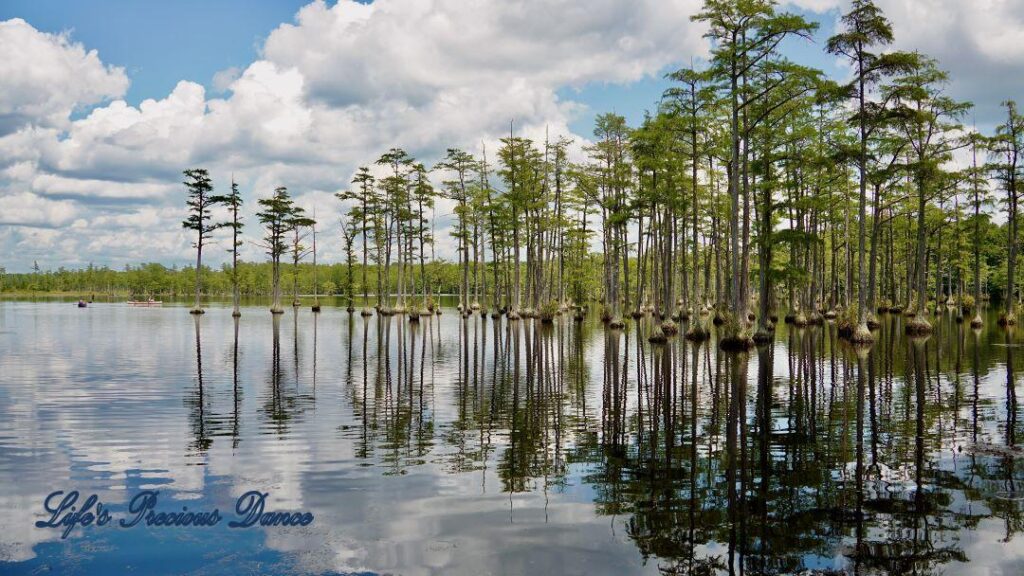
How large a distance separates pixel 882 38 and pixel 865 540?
1204 inches

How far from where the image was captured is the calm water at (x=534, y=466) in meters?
6.62

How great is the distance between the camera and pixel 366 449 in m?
11.2

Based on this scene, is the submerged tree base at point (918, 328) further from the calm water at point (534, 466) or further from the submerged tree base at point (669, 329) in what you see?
the calm water at point (534, 466)

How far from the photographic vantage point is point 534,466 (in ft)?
33.1

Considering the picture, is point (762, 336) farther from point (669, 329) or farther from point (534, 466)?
point (534, 466)

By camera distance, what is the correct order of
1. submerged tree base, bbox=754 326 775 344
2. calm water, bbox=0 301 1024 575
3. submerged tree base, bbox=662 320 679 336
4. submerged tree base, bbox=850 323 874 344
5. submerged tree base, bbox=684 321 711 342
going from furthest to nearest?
1. submerged tree base, bbox=662 320 679 336
2. submerged tree base, bbox=684 321 711 342
3. submerged tree base, bbox=754 326 775 344
4. submerged tree base, bbox=850 323 874 344
5. calm water, bbox=0 301 1024 575


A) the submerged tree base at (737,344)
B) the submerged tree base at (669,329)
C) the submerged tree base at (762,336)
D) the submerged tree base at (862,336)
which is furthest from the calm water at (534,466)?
the submerged tree base at (669,329)

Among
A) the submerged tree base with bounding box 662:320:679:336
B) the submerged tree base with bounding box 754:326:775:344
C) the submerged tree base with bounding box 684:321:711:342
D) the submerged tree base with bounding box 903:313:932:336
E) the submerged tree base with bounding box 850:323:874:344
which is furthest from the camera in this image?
the submerged tree base with bounding box 662:320:679:336

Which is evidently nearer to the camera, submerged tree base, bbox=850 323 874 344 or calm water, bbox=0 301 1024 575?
calm water, bbox=0 301 1024 575

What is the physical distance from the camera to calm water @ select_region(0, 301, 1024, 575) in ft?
21.7

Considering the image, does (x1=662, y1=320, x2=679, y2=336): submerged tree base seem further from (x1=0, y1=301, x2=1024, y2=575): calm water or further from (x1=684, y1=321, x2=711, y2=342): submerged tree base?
(x1=0, y1=301, x2=1024, y2=575): calm water

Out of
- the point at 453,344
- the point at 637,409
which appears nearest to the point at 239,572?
the point at 637,409

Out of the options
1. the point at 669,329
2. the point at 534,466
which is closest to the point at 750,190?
the point at 669,329

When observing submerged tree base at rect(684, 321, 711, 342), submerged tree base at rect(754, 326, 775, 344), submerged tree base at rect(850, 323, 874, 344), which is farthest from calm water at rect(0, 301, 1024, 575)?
submerged tree base at rect(684, 321, 711, 342)
